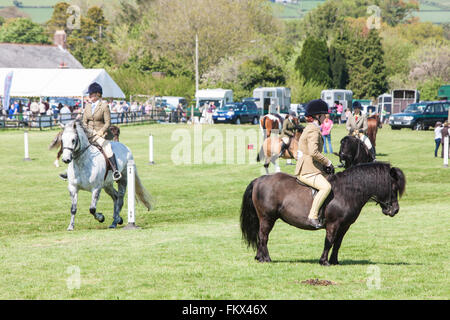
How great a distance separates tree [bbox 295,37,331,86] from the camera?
87375mm

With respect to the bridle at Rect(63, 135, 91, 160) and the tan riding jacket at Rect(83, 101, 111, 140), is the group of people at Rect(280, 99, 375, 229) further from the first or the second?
the tan riding jacket at Rect(83, 101, 111, 140)

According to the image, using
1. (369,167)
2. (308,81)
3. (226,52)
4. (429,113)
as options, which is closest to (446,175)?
(369,167)

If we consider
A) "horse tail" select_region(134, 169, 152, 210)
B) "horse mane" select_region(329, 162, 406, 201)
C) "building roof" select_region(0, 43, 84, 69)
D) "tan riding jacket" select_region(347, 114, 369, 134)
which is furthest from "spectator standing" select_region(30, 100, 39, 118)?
"horse mane" select_region(329, 162, 406, 201)

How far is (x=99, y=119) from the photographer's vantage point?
50.6ft

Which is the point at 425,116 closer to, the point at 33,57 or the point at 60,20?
the point at 33,57

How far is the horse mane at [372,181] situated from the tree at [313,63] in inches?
3069

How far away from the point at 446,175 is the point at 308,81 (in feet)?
200

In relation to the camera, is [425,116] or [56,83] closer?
[56,83]

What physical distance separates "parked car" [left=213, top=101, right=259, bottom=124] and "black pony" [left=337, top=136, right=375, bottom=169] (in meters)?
37.9

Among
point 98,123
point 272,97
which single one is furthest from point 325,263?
point 272,97

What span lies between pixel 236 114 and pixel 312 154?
49974 mm

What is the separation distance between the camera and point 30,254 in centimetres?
1126

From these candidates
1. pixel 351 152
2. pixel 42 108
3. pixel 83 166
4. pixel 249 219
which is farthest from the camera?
pixel 42 108

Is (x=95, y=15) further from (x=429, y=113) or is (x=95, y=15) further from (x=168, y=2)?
(x=429, y=113)
